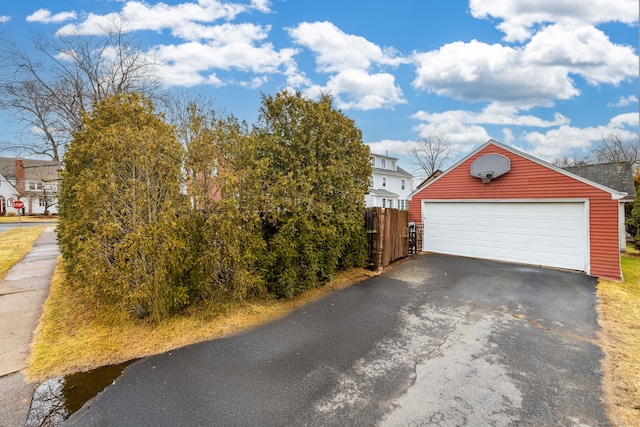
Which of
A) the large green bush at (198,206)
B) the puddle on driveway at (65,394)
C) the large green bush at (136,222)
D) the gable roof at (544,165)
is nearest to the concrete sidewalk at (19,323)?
the puddle on driveway at (65,394)

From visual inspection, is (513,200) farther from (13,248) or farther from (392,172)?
(392,172)

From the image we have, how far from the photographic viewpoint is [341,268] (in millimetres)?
7906

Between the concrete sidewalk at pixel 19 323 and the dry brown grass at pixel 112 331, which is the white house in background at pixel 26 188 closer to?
the concrete sidewalk at pixel 19 323

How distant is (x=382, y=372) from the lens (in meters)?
3.51

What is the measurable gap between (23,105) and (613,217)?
78.4 feet

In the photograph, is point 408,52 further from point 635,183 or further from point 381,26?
point 635,183

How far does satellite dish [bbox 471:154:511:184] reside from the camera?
31.8ft

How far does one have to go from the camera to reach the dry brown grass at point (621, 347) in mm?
2930

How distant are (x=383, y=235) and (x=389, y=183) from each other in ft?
79.0

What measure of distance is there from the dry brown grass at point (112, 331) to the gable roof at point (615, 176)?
1731 cm

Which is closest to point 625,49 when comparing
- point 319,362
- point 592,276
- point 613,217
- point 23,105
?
point 613,217

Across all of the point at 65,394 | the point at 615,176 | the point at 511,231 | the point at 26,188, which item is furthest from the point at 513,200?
the point at 26,188

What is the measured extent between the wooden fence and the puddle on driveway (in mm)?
6064

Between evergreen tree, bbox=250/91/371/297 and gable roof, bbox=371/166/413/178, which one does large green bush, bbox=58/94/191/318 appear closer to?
evergreen tree, bbox=250/91/371/297
